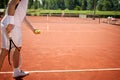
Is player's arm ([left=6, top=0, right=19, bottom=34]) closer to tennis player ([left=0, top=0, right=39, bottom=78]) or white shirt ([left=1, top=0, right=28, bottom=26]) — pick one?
tennis player ([left=0, top=0, right=39, bottom=78])

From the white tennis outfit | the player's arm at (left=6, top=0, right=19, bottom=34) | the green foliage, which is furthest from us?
the green foliage

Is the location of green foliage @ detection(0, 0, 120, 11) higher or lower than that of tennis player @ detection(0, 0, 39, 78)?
lower

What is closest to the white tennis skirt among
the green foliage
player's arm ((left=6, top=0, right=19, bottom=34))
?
player's arm ((left=6, top=0, right=19, bottom=34))

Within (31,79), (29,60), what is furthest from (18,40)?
(29,60)

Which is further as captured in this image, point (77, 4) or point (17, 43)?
point (77, 4)

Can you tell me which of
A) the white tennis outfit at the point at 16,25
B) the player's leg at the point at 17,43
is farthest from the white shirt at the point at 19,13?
the player's leg at the point at 17,43

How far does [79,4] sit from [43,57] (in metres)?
87.3

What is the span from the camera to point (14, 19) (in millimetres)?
4926

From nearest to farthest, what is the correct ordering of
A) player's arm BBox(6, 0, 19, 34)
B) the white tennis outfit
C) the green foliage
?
player's arm BBox(6, 0, 19, 34) < the white tennis outfit < the green foliage

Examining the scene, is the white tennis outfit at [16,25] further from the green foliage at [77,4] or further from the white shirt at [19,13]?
the green foliage at [77,4]

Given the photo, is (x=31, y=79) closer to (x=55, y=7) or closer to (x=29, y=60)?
(x=29, y=60)

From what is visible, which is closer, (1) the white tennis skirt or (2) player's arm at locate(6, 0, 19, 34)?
(2) player's arm at locate(6, 0, 19, 34)

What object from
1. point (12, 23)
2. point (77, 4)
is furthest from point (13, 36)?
point (77, 4)

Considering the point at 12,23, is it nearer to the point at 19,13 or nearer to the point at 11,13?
the point at 11,13
